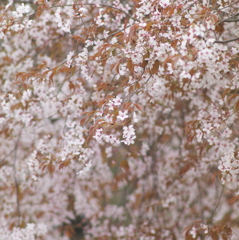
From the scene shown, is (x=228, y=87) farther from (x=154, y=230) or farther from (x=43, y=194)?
(x=43, y=194)

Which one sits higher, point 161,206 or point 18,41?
point 18,41

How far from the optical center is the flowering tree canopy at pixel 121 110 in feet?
7.30

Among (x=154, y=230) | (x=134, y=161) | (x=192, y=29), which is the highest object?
(x=134, y=161)

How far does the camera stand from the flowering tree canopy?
87.6 inches

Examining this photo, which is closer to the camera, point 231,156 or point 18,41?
point 231,156

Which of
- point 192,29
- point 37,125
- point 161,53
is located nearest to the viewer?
A: point 192,29

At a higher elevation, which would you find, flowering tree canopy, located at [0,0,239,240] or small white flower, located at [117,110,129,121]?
flowering tree canopy, located at [0,0,239,240]

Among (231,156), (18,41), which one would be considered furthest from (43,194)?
(231,156)

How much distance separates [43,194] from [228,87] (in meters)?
3.53

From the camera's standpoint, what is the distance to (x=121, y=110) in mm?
2086

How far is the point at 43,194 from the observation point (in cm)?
521

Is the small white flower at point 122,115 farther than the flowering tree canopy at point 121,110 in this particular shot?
No

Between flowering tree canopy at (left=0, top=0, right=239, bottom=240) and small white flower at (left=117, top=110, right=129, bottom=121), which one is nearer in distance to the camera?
small white flower at (left=117, top=110, right=129, bottom=121)

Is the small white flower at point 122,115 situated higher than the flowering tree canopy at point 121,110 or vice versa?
the flowering tree canopy at point 121,110
